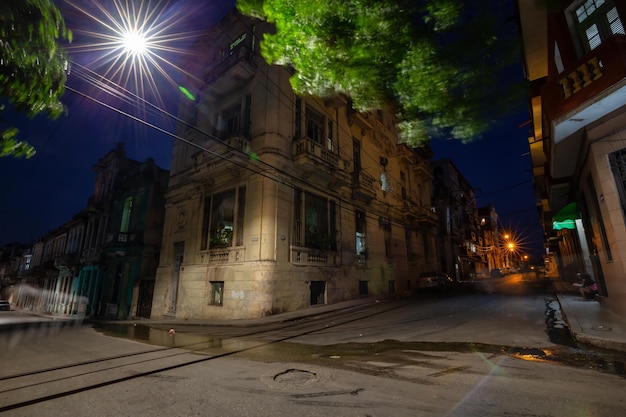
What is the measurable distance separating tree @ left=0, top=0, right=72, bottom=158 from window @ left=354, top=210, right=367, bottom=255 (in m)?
17.3

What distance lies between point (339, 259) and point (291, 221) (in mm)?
4309

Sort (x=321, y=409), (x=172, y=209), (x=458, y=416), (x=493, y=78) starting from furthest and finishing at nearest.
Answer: (x=172, y=209), (x=493, y=78), (x=321, y=409), (x=458, y=416)

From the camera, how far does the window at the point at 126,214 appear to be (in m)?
24.3

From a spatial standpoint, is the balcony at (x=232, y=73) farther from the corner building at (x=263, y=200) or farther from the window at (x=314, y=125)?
the window at (x=314, y=125)

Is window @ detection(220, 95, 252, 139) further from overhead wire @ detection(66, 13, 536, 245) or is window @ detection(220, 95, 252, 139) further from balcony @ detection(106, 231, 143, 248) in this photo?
balcony @ detection(106, 231, 143, 248)

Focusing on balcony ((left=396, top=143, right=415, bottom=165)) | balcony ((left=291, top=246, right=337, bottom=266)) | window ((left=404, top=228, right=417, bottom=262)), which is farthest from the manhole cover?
balcony ((left=396, top=143, right=415, bottom=165))

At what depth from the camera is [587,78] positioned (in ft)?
23.6

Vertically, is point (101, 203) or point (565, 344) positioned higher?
point (101, 203)

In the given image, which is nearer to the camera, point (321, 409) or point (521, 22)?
point (321, 409)

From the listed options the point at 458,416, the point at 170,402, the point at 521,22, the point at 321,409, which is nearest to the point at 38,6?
the point at 170,402

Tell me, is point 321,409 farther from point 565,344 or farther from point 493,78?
point 493,78

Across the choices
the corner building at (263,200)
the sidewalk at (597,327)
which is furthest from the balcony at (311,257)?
the sidewalk at (597,327)

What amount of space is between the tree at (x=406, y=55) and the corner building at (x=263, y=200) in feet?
20.0

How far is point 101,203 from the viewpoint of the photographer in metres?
28.7
